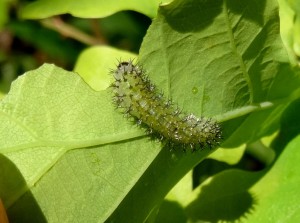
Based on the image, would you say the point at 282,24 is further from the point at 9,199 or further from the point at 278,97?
the point at 9,199

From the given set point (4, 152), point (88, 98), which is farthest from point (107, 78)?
point (4, 152)

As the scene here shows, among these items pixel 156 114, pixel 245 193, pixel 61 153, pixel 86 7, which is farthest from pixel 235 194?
pixel 86 7

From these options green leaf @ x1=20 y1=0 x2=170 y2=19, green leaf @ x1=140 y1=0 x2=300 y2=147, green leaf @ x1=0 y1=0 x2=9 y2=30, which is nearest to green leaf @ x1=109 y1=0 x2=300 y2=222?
green leaf @ x1=140 y1=0 x2=300 y2=147

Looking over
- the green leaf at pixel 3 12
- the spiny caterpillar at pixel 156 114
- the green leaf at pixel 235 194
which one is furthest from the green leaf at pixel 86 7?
the green leaf at pixel 235 194

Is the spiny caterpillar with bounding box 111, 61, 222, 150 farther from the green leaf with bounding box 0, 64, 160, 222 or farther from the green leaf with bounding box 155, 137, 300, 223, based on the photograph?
the green leaf with bounding box 155, 137, 300, 223

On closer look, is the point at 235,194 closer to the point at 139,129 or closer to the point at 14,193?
the point at 139,129

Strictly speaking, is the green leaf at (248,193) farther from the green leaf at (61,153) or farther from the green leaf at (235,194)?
the green leaf at (61,153)
